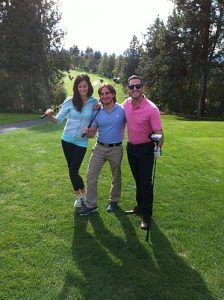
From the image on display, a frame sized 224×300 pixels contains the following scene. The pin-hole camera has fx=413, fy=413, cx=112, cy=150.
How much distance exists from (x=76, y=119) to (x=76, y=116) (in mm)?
48

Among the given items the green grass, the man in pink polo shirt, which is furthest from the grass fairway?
the green grass

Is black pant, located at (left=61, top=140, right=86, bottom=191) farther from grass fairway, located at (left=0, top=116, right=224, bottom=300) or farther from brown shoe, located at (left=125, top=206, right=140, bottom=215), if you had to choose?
brown shoe, located at (left=125, top=206, right=140, bottom=215)

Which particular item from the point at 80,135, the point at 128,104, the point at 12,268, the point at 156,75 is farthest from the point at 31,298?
the point at 156,75

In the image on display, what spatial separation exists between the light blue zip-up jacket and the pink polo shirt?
0.59 metres

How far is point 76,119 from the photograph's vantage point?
21.8ft

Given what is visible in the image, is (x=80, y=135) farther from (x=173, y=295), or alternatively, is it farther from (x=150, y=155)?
(x=173, y=295)

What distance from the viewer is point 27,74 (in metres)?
40.8

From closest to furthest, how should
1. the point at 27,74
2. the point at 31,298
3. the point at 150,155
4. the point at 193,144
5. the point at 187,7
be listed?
the point at 31,298, the point at 150,155, the point at 193,144, the point at 187,7, the point at 27,74

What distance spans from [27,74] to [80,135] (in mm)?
35755

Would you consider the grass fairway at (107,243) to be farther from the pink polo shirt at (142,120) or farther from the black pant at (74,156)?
the pink polo shirt at (142,120)

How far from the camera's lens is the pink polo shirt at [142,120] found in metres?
6.12

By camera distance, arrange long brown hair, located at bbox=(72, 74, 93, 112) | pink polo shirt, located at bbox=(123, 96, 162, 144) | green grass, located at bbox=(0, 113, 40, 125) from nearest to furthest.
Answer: pink polo shirt, located at bbox=(123, 96, 162, 144), long brown hair, located at bbox=(72, 74, 93, 112), green grass, located at bbox=(0, 113, 40, 125)

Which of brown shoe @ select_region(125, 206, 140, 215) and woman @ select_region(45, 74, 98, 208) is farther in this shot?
brown shoe @ select_region(125, 206, 140, 215)

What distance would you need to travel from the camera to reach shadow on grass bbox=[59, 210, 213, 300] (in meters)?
4.72
